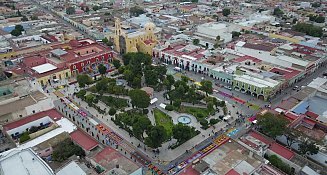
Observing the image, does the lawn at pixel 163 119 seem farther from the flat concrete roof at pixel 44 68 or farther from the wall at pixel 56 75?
the flat concrete roof at pixel 44 68

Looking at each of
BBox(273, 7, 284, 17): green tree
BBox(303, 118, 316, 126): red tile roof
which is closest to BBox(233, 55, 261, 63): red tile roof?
BBox(303, 118, 316, 126): red tile roof

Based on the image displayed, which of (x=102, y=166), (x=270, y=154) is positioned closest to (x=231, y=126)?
(x=270, y=154)

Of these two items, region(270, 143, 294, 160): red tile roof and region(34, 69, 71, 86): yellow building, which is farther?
region(34, 69, 71, 86): yellow building

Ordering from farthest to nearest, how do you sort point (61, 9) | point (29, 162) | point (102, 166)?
point (61, 9), point (102, 166), point (29, 162)

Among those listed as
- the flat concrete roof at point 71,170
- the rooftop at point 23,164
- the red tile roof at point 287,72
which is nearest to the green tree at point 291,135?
the red tile roof at point 287,72

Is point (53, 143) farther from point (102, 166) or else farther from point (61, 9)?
point (61, 9)

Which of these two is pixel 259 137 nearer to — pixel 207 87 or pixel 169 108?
pixel 207 87

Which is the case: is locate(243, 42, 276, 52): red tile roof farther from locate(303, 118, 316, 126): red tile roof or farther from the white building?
locate(303, 118, 316, 126): red tile roof
